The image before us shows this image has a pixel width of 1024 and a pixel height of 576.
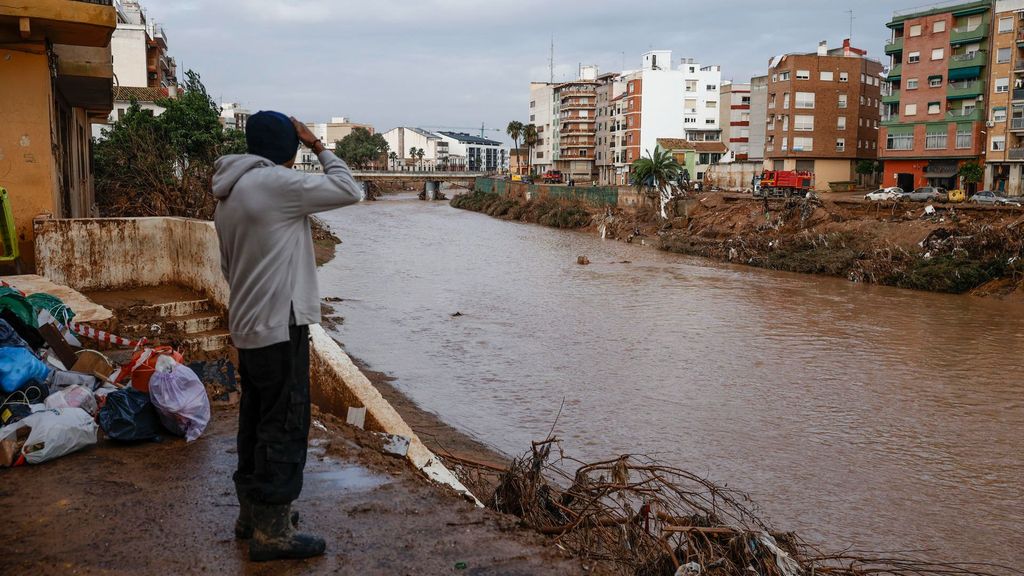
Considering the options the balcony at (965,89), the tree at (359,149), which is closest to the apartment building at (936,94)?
the balcony at (965,89)

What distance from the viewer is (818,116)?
5988cm

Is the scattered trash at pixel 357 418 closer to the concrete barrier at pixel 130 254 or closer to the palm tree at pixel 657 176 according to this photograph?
the concrete barrier at pixel 130 254

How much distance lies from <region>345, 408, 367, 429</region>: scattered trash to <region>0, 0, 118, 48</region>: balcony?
6623mm

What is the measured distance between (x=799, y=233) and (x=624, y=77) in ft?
193

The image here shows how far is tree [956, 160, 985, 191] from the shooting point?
148 ft

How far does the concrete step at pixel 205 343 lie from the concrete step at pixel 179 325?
17cm

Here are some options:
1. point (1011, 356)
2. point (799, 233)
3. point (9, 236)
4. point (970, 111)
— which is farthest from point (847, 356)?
point (970, 111)

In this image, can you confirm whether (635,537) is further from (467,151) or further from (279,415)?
(467,151)

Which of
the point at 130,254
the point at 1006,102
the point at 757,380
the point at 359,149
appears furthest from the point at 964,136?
the point at 359,149

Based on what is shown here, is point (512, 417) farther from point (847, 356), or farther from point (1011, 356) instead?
point (1011, 356)

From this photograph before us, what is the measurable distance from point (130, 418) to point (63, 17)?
6778 mm

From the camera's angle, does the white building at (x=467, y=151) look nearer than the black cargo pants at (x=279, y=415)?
No

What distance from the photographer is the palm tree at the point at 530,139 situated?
10625cm

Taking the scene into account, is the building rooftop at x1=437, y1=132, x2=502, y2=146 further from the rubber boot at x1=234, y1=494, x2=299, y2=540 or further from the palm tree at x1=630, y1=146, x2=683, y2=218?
the rubber boot at x1=234, y1=494, x2=299, y2=540
